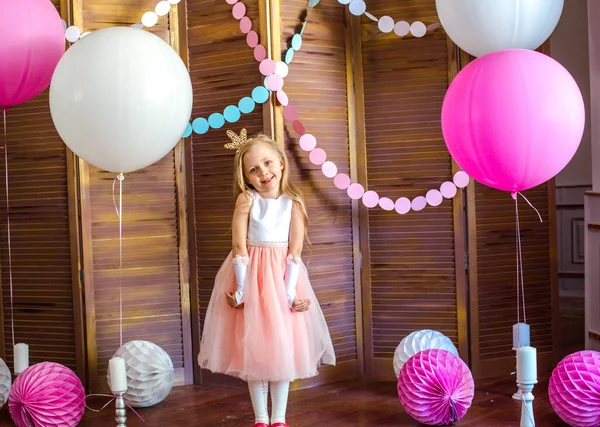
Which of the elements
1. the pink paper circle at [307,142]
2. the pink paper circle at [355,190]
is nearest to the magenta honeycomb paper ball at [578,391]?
the pink paper circle at [355,190]

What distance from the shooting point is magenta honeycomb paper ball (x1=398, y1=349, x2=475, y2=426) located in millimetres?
2895

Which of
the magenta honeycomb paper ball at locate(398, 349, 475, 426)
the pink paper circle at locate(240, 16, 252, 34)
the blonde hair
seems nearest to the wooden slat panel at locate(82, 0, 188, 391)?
the pink paper circle at locate(240, 16, 252, 34)

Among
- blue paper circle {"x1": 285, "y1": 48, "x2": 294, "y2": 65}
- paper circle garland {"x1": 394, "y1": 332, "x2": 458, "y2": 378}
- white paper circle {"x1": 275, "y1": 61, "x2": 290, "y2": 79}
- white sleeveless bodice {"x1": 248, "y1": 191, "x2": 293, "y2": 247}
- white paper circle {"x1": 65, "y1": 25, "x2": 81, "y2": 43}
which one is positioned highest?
white paper circle {"x1": 65, "y1": 25, "x2": 81, "y2": 43}

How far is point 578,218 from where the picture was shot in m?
5.66

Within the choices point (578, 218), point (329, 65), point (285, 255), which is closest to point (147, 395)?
point (285, 255)

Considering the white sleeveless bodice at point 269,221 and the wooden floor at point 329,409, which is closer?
the white sleeveless bodice at point 269,221

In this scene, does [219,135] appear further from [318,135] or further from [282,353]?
[282,353]

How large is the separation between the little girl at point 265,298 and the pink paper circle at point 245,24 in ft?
2.32

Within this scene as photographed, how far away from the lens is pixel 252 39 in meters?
3.44

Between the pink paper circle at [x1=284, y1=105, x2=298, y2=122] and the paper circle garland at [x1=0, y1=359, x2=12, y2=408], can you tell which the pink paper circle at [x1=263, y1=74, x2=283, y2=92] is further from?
the paper circle garland at [x1=0, y1=359, x2=12, y2=408]

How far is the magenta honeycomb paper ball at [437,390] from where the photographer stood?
2.89 m

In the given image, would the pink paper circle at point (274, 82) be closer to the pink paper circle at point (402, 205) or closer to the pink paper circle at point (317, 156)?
the pink paper circle at point (317, 156)

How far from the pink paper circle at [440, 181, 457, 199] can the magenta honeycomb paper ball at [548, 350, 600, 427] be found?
0.95 m

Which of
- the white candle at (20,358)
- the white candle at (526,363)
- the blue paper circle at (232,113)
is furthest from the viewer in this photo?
the blue paper circle at (232,113)
